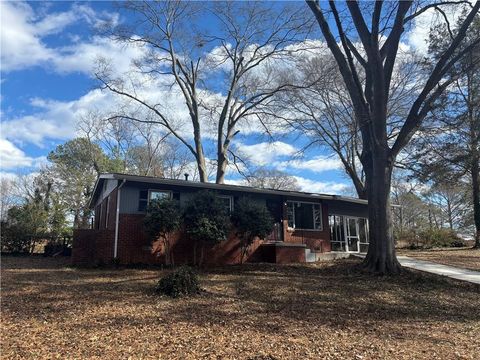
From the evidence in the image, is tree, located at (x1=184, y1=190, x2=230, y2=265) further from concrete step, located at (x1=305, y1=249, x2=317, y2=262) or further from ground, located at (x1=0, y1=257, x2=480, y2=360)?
concrete step, located at (x1=305, y1=249, x2=317, y2=262)

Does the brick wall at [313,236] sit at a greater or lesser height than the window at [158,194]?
lesser

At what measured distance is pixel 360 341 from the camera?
5910 mm

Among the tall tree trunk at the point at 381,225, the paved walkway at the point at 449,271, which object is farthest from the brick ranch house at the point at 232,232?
the tall tree trunk at the point at 381,225

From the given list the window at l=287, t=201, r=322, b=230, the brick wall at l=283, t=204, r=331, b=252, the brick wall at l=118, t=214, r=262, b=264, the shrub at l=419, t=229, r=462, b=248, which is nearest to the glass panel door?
the brick wall at l=283, t=204, r=331, b=252

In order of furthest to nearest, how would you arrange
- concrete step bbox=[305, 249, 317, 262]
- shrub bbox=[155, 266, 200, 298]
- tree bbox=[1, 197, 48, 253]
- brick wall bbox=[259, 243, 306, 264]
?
tree bbox=[1, 197, 48, 253] < concrete step bbox=[305, 249, 317, 262] < brick wall bbox=[259, 243, 306, 264] < shrub bbox=[155, 266, 200, 298]

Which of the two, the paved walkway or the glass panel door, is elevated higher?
the glass panel door

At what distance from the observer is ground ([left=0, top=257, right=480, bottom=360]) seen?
534cm

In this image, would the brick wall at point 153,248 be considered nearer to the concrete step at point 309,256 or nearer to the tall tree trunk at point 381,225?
the concrete step at point 309,256

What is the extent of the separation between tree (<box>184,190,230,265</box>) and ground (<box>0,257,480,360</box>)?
2840mm

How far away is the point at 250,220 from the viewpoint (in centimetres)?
1508

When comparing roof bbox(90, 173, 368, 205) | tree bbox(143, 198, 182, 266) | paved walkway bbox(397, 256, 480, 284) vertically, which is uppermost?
roof bbox(90, 173, 368, 205)

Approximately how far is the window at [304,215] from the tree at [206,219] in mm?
5210

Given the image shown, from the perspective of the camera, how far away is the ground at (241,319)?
5.34 metres

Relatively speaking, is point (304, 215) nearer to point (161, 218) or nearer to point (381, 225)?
point (381, 225)
